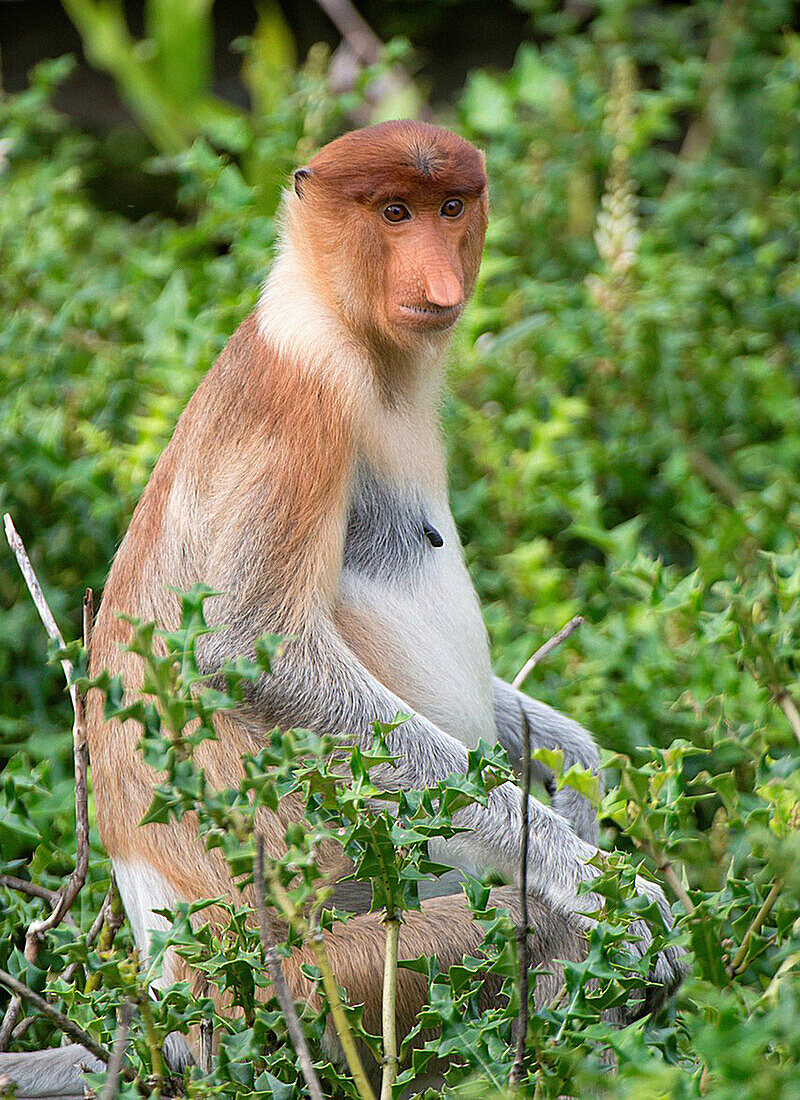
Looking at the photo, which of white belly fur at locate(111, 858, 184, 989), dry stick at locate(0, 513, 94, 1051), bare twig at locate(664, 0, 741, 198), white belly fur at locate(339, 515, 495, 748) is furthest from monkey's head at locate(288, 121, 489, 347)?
bare twig at locate(664, 0, 741, 198)

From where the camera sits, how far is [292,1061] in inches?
86.4

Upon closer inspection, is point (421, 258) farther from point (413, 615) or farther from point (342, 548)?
point (413, 615)

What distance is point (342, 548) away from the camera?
9.23 feet

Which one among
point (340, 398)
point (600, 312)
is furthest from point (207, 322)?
point (340, 398)

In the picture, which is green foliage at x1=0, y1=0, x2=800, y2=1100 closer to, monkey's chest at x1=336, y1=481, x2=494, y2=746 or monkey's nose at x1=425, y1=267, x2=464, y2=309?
monkey's chest at x1=336, y1=481, x2=494, y2=746

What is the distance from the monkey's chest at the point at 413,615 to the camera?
289 cm

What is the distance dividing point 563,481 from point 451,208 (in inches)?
61.3

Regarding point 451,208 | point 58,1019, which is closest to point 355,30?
point 451,208

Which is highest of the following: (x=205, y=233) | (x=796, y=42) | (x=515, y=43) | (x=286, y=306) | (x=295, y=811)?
(x=515, y=43)

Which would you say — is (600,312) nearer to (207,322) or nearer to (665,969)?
(207,322)

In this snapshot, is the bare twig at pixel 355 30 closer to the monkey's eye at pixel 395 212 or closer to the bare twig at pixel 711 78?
the bare twig at pixel 711 78

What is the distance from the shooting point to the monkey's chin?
2725mm

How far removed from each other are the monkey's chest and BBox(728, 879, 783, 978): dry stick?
858 millimetres

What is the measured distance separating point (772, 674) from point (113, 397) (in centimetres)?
249
